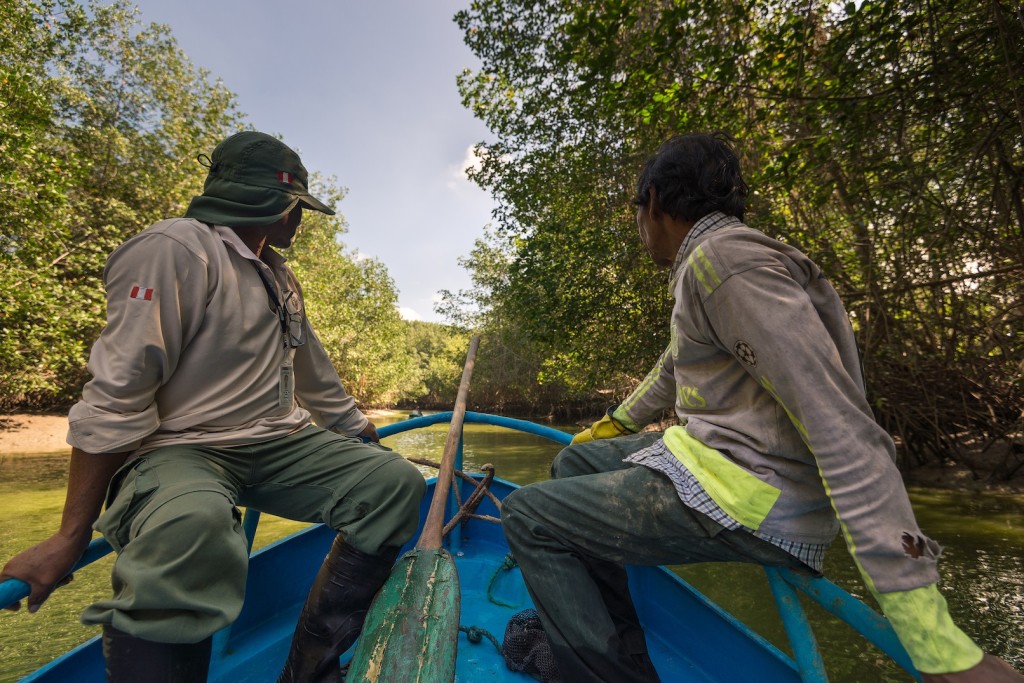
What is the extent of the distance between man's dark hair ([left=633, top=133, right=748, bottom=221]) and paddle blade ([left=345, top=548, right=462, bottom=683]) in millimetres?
1250

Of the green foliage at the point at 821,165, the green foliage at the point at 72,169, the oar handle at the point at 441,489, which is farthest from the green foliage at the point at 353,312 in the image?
the oar handle at the point at 441,489

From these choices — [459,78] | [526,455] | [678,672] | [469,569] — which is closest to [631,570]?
[678,672]

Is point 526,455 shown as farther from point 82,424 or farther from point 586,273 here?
point 82,424

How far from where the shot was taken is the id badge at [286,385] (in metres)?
1.62

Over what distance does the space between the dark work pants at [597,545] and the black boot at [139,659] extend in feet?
2.45

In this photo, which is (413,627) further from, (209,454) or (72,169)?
(72,169)

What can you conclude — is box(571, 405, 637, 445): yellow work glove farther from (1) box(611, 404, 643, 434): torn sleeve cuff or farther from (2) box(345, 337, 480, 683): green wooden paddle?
(2) box(345, 337, 480, 683): green wooden paddle

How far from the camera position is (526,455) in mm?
10617

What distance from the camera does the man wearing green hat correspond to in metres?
0.97

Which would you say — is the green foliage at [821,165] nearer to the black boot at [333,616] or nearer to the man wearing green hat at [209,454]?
the man wearing green hat at [209,454]

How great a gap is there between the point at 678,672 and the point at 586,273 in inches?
256

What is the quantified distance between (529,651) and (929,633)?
1.34 meters

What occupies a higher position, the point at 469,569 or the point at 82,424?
the point at 82,424

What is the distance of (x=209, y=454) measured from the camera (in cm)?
135
